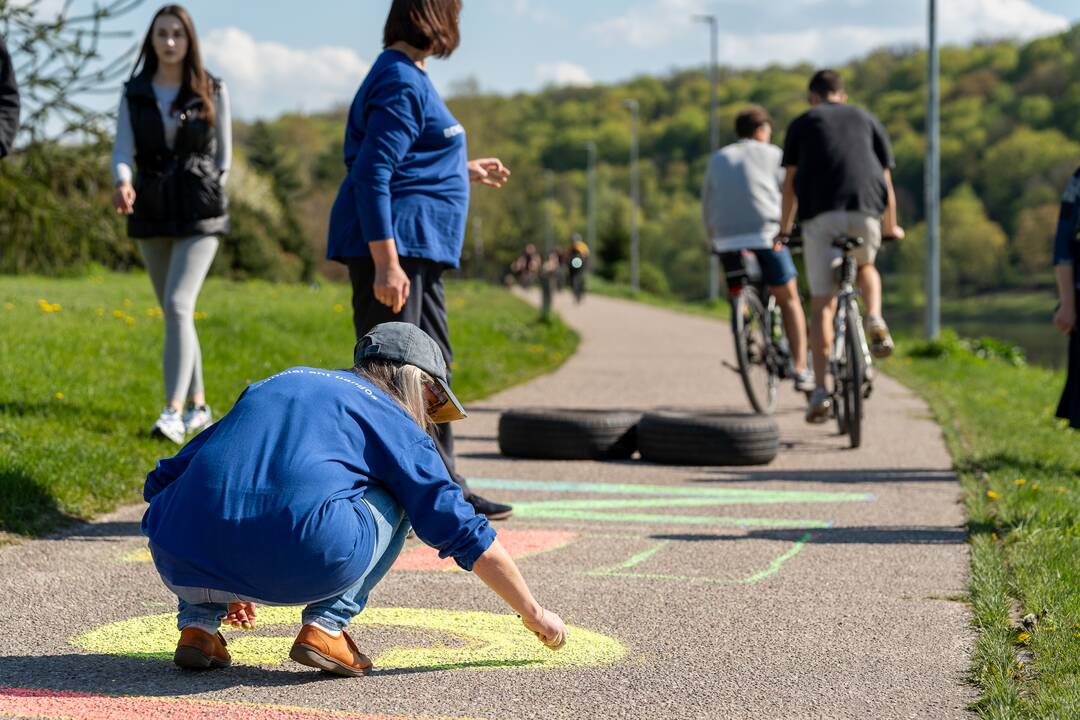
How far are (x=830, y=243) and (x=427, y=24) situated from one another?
390 cm

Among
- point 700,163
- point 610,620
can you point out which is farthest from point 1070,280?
point 700,163

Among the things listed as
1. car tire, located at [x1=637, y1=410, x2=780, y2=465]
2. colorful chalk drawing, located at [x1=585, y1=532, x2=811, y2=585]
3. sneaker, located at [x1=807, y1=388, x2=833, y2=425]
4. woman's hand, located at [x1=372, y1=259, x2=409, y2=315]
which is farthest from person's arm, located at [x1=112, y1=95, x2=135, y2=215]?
sneaker, located at [x1=807, y1=388, x2=833, y2=425]

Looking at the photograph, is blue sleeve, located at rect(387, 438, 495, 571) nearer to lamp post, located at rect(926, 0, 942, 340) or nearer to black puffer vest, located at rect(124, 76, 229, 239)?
black puffer vest, located at rect(124, 76, 229, 239)

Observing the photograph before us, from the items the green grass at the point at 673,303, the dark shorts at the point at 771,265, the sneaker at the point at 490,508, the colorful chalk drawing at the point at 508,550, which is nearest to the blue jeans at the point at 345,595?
the colorful chalk drawing at the point at 508,550

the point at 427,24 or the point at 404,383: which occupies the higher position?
the point at 427,24

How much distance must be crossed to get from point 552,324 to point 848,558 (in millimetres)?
14934

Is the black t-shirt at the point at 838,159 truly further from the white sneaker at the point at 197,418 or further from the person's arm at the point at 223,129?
the white sneaker at the point at 197,418

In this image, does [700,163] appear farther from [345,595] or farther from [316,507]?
[316,507]

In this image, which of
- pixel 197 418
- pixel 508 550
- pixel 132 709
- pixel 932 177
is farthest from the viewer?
pixel 932 177

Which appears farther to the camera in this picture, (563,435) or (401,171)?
(563,435)

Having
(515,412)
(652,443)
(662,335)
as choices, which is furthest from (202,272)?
(662,335)

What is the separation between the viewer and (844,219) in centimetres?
849

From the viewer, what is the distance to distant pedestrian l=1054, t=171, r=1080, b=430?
6730mm

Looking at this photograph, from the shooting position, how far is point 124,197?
6668 millimetres
